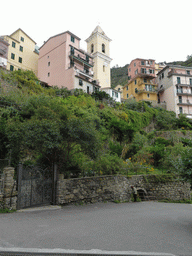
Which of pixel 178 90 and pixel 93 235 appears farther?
pixel 178 90

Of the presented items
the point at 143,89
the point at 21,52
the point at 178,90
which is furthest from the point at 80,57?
the point at 178,90

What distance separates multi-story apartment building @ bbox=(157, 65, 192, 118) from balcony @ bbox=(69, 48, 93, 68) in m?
21.1

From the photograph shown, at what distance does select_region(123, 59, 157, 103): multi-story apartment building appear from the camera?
4916 centimetres

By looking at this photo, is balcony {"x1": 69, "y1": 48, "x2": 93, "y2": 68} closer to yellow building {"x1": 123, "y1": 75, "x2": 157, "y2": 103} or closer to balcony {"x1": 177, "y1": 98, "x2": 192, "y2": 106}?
yellow building {"x1": 123, "y1": 75, "x2": 157, "y2": 103}

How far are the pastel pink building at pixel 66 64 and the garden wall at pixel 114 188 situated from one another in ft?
76.4

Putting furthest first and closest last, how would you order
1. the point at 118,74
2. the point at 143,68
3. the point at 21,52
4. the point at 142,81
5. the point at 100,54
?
the point at 118,74 < the point at 143,68 < the point at 142,81 < the point at 100,54 < the point at 21,52

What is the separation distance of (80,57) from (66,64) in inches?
194

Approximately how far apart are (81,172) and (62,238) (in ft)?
26.4

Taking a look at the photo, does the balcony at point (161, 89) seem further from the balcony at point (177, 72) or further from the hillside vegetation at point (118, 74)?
the hillside vegetation at point (118, 74)

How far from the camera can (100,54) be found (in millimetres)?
46656

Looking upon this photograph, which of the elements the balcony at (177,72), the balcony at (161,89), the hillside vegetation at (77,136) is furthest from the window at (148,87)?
the hillside vegetation at (77,136)

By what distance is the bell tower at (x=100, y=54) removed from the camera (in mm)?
46094

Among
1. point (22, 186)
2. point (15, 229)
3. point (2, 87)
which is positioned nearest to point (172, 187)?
point (22, 186)

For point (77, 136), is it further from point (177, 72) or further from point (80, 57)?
point (177, 72)
